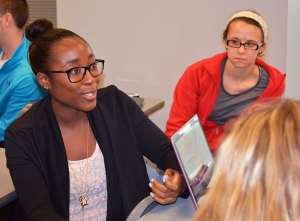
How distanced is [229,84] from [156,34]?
1.07 m

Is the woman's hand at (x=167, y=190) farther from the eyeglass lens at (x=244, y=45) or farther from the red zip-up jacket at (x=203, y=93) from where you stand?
the eyeglass lens at (x=244, y=45)

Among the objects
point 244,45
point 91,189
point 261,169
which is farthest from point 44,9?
point 261,169

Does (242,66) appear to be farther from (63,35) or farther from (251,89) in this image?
(63,35)

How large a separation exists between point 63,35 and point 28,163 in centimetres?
50

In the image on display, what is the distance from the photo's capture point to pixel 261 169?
814 millimetres

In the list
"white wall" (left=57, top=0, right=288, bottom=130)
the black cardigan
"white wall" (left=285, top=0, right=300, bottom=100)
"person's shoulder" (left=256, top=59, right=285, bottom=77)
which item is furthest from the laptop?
"white wall" (left=57, top=0, right=288, bottom=130)

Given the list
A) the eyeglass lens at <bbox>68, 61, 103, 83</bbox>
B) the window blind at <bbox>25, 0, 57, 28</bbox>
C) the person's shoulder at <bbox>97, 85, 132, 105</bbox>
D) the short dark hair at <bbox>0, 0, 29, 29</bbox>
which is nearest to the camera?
the eyeglass lens at <bbox>68, 61, 103, 83</bbox>

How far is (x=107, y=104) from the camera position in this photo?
2.01 meters

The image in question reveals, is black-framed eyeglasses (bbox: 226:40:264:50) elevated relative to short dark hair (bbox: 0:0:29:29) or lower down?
lower down

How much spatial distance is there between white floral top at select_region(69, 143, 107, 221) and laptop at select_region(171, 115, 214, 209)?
463mm

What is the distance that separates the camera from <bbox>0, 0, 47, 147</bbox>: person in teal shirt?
2.81m

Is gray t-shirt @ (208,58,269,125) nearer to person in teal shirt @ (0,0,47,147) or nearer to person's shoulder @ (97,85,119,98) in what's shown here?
person's shoulder @ (97,85,119,98)

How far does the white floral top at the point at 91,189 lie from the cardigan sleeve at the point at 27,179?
6.9 inches

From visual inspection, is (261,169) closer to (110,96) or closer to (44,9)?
(110,96)
